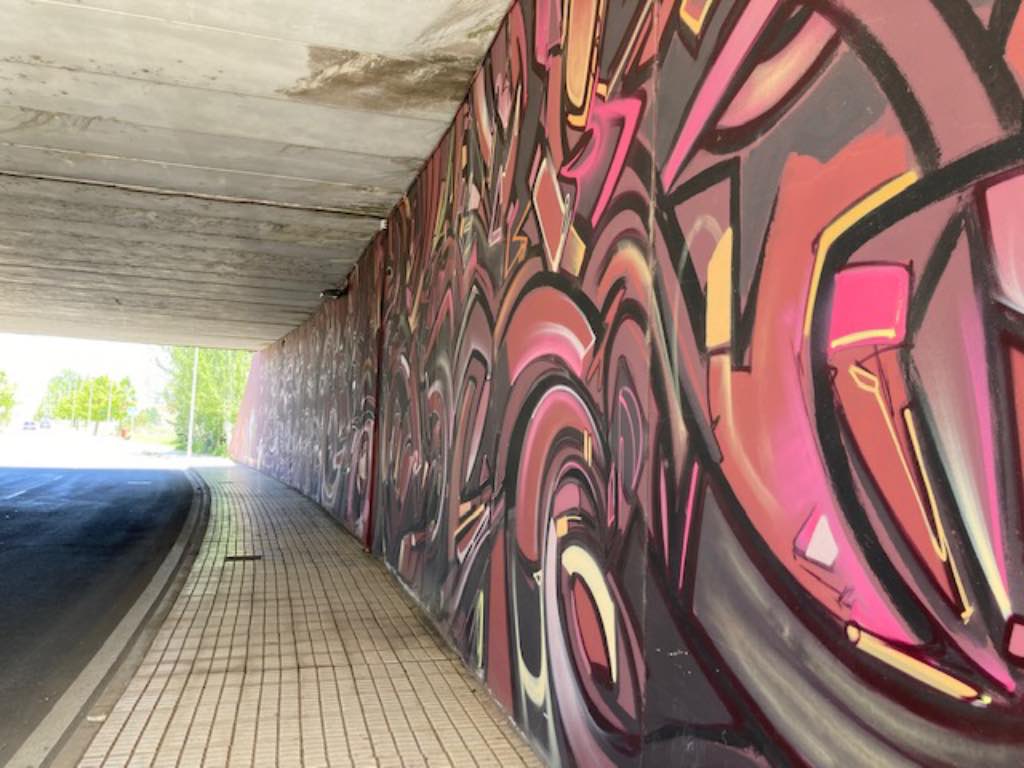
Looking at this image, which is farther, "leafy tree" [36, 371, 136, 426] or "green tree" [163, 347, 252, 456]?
"leafy tree" [36, 371, 136, 426]

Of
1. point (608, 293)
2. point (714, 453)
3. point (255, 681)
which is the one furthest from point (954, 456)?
point (255, 681)

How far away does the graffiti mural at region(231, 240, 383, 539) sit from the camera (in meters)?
10.4

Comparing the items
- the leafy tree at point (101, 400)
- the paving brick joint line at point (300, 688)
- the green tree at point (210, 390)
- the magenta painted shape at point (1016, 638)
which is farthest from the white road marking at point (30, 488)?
the leafy tree at point (101, 400)

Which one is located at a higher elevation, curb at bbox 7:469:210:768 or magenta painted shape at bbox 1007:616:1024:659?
magenta painted shape at bbox 1007:616:1024:659

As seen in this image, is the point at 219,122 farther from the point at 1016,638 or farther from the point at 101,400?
the point at 101,400

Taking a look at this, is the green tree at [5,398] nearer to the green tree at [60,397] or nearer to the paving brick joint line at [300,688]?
the green tree at [60,397]

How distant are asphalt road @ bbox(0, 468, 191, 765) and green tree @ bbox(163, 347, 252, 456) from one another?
94.0ft

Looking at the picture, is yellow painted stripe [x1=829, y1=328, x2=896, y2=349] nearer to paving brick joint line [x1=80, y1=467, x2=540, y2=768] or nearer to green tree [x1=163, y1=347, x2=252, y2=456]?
paving brick joint line [x1=80, y1=467, x2=540, y2=768]

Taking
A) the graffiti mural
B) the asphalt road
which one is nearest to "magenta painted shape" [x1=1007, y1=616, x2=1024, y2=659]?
the asphalt road

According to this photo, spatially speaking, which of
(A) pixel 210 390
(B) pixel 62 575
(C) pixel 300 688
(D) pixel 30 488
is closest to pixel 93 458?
(A) pixel 210 390

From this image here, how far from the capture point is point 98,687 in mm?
4566

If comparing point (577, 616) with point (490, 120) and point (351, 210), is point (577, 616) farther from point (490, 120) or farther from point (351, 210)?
point (351, 210)

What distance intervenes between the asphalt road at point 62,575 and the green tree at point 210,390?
94.0 feet

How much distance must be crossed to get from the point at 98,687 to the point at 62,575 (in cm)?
392
